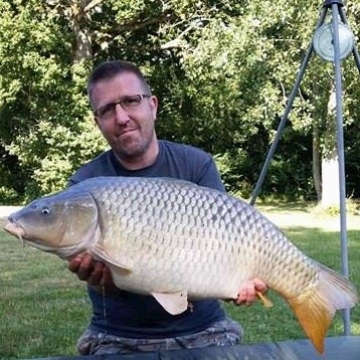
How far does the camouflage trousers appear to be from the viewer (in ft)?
6.77

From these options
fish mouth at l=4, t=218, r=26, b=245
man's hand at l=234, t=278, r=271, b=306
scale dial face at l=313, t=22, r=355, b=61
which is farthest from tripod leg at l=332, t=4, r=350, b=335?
fish mouth at l=4, t=218, r=26, b=245

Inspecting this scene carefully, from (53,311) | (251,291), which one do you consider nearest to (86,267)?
(251,291)

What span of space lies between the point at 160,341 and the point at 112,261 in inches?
25.6

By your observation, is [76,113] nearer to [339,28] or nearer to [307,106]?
[307,106]

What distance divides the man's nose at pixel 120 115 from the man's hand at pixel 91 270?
49 centimetres

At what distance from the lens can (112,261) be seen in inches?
58.9

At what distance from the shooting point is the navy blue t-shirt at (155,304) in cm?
207

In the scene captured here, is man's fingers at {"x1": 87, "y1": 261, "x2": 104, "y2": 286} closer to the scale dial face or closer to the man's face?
the man's face

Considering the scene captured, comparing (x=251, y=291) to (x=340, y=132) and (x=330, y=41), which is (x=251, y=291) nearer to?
(x=340, y=132)

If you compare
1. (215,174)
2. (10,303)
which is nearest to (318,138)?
(10,303)

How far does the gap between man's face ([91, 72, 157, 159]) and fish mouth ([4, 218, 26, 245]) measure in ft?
1.88

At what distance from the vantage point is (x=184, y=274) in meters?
1.51

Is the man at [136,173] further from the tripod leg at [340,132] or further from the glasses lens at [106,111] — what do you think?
the tripod leg at [340,132]

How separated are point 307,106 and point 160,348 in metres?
10.8
